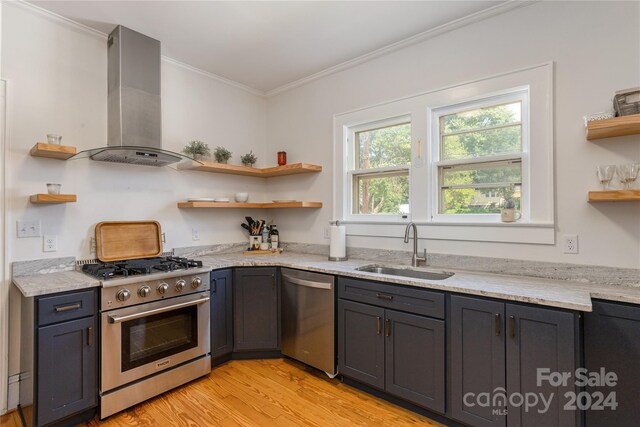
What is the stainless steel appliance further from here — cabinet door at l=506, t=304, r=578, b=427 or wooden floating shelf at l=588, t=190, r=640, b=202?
wooden floating shelf at l=588, t=190, r=640, b=202

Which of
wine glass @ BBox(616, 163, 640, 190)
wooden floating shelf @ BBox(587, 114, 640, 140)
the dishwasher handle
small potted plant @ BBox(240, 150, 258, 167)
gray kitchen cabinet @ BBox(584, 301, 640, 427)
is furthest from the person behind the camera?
small potted plant @ BBox(240, 150, 258, 167)

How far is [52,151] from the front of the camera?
2143mm

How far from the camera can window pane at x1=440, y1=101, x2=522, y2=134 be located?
2.32m

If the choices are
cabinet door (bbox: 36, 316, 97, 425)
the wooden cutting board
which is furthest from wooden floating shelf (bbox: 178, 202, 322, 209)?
cabinet door (bbox: 36, 316, 97, 425)

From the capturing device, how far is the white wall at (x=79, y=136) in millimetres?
2213

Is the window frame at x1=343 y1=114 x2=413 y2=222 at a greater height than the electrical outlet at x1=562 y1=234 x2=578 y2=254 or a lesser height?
greater

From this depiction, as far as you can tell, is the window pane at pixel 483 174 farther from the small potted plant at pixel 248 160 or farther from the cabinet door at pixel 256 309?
the small potted plant at pixel 248 160

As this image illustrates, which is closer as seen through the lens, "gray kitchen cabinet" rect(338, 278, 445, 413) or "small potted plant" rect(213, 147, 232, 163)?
"gray kitchen cabinet" rect(338, 278, 445, 413)

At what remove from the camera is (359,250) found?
9.98 feet

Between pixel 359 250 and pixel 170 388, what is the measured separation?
1.89m

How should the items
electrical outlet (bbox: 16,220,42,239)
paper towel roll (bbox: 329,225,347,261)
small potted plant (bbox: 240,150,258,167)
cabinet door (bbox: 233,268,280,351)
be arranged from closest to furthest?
1. electrical outlet (bbox: 16,220,42,239)
2. cabinet door (bbox: 233,268,280,351)
3. paper towel roll (bbox: 329,225,347,261)
4. small potted plant (bbox: 240,150,258,167)

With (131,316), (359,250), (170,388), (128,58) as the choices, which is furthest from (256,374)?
(128,58)

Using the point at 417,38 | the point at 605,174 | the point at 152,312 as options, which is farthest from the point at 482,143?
the point at 152,312

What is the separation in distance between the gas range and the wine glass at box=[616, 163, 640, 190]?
2.83 meters
